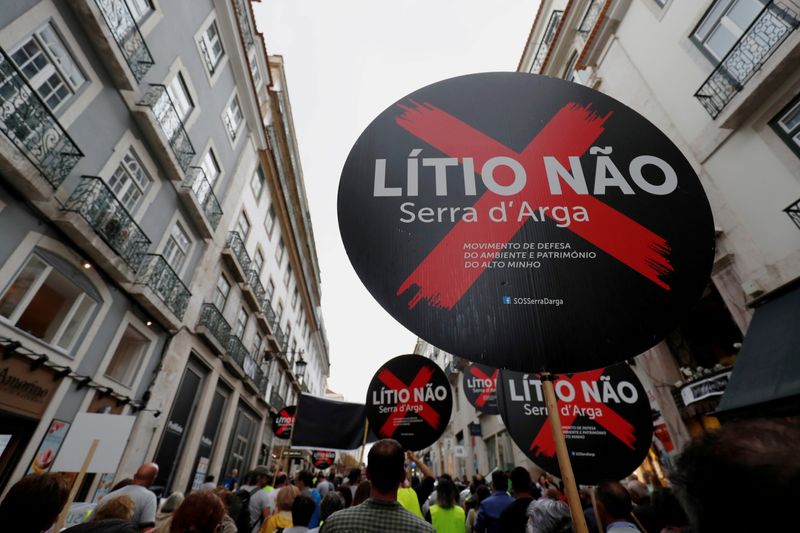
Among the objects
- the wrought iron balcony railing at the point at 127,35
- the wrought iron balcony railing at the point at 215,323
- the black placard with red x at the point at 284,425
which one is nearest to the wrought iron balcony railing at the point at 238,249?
the wrought iron balcony railing at the point at 215,323

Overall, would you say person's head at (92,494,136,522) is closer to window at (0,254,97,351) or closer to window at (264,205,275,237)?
window at (0,254,97,351)

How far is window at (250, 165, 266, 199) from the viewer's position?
58.7 feet

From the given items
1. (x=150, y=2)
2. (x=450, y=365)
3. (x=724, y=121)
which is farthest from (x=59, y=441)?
(x=450, y=365)

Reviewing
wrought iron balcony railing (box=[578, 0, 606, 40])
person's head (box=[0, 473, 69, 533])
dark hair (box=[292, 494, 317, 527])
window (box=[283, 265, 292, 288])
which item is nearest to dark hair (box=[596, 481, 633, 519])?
dark hair (box=[292, 494, 317, 527])

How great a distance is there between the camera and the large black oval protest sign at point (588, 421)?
2.99 m

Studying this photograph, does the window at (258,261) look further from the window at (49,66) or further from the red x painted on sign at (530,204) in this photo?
the red x painted on sign at (530,204)

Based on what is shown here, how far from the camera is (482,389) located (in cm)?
684

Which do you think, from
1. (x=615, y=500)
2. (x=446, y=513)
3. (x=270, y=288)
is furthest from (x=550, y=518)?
Answer: (x=270, y=288)

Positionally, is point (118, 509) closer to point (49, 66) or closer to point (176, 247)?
point (49, 66)

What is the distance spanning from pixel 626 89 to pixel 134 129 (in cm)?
1431

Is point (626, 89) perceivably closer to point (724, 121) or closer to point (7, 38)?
point (724, 121)

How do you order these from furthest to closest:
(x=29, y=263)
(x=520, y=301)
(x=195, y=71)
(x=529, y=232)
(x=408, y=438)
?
(x=195, y=71) → (x=29, y=263) → (x=408, y=438) → (x=529, y=232) → (x=520, y=301)

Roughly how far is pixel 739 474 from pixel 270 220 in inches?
853

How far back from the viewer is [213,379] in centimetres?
1362
